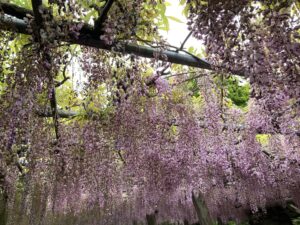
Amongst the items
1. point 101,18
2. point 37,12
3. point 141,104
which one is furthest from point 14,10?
point 141,104

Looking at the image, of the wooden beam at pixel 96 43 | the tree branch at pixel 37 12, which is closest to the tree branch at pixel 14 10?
the wooden beam at pixel 96 43

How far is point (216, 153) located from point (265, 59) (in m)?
5.27

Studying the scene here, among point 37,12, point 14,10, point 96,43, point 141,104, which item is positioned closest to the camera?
point 37,12

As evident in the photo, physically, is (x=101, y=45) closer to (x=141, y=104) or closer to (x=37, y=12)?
(x=37, y=12)

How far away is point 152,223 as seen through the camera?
41.1 ft

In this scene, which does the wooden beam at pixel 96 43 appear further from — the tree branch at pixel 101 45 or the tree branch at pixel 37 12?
the tree branch at pixel 37 12

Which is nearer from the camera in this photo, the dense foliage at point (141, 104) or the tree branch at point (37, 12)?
the dense foliage at point (141, 104)

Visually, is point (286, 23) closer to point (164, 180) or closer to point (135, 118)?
point (135, 118)

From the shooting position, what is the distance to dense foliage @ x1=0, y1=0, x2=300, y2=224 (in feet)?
6.83

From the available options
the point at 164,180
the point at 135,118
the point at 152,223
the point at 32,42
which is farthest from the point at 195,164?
the point at 152,223

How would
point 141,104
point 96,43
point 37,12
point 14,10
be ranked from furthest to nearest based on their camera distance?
point 141,104 < point 96,43 < point 14,10 < point 37,12

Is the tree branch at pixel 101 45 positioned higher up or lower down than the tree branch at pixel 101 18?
lower down

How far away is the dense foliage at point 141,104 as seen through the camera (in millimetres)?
2082

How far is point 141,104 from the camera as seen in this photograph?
5.06 metres
